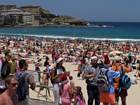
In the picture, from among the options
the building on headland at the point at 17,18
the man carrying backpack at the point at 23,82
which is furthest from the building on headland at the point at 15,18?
the man carrying backpack at the point at 23,82

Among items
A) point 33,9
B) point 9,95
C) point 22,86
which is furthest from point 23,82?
point 33,9

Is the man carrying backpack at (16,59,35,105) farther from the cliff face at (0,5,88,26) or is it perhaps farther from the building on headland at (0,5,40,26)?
the building on headland at (0,5,40,26)

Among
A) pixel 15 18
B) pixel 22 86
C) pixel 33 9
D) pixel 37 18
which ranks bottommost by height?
pixel 37 18

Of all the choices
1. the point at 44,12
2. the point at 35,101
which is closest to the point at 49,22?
the point at 44,12

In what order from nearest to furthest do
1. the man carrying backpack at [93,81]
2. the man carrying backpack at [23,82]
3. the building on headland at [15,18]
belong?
the man carrying backpack at [23,82] → the man carrying backpack at [93,81] → the building on headland at [15,18]

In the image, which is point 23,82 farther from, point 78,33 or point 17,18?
point 17,18

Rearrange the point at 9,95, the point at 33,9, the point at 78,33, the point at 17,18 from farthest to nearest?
the point at 33,9
the point at 17,18
the point at 78,33
the point at 9,95

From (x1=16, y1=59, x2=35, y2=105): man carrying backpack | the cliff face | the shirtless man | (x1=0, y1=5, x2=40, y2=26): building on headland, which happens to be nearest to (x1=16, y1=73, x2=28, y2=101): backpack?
(x1=16, y1=59, x2=35, y2=105): man carrying backpack

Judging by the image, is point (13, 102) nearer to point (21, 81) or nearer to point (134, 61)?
point (21, 81)

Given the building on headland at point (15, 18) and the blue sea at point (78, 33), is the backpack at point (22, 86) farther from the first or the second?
the building on headland at point (15, 18)

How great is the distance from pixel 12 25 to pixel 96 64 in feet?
446

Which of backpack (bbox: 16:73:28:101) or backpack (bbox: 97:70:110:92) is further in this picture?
backpack (bbox: 97:70:110:92)

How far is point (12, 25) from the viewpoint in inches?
5753

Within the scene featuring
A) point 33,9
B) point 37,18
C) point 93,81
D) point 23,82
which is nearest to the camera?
point 23,82
